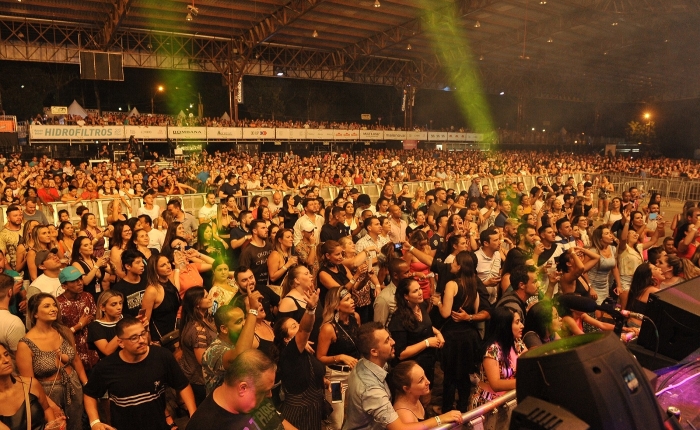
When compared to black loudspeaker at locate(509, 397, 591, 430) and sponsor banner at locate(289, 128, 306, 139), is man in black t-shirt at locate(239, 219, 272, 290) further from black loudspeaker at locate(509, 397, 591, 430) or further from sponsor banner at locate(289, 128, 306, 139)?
sponsor banner at locate(289, 128, 306, 139)

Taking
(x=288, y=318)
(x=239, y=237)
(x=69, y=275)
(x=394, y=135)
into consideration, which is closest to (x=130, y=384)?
(x=288, y=318)

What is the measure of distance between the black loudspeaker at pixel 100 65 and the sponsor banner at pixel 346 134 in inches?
486

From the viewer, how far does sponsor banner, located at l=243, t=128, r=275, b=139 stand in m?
26.4

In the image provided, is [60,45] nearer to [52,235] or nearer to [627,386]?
[52,235]

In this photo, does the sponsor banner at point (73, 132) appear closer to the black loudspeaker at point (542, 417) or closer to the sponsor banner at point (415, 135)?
the sponsor banner at point (415, 135)

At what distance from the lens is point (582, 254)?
5941 mm

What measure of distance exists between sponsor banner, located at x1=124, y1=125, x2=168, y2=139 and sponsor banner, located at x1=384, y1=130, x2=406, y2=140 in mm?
13725

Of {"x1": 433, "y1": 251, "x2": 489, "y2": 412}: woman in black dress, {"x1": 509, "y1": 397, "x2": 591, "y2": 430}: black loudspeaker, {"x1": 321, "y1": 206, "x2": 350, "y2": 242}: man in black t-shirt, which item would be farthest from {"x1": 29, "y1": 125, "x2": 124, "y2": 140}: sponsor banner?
{"x1": 509, "y1": 397, "x2": 591, "y2": 430}: black loudspeaker

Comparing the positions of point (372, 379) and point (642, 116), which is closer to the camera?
point (372, 379)

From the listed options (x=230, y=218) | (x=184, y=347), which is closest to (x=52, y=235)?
(x=230, y=218)

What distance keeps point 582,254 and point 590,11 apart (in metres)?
18.7

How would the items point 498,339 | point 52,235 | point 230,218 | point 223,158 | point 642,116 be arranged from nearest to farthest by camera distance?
point 498,339, point 52,235, point 230,218, point 223,158, point 642,116

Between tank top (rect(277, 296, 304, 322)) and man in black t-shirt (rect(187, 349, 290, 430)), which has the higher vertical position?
man in black t-shirt (rect(187, 349, 290, 430))

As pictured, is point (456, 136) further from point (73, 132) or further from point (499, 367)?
point (499, 367)
